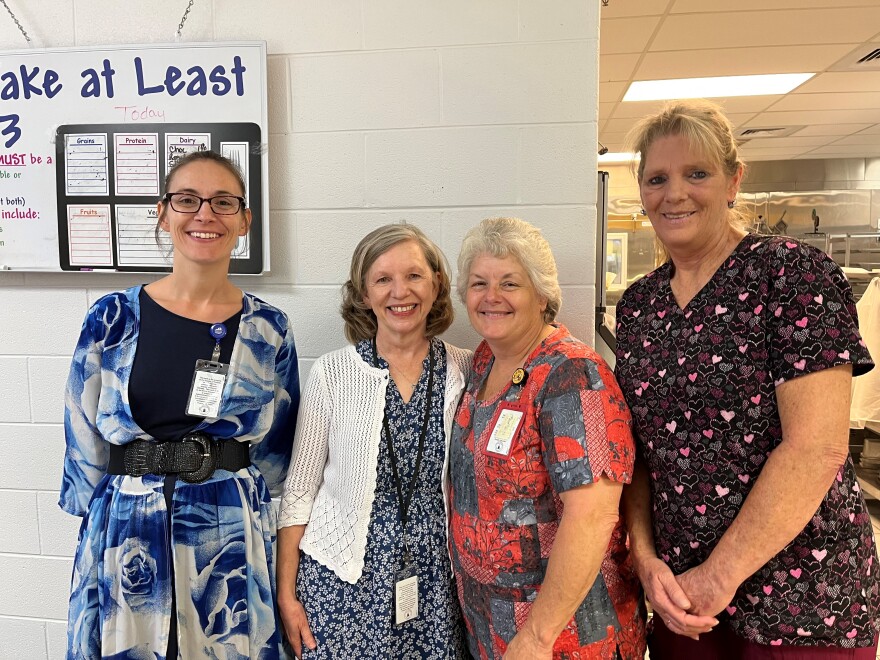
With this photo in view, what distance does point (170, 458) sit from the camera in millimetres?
1329

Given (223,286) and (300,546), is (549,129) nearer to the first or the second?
(223,286)

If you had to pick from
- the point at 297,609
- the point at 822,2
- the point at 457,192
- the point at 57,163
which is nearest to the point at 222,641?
the point at 297,609

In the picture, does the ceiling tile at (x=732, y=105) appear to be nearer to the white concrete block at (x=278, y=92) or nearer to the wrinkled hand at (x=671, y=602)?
the white concrete block at (x=278, y=92)

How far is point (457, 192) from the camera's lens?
5.77ft

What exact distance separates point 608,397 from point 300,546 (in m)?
0.84

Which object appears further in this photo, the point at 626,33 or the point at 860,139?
the point at 860,139

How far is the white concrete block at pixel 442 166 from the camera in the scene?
5.68 ft

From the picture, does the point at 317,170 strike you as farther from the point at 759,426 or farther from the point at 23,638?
the point at 23,638

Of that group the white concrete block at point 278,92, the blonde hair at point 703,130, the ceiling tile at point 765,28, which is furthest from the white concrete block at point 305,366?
the ceiling tile at point 765,28

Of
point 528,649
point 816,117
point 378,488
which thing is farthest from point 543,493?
point 816,117

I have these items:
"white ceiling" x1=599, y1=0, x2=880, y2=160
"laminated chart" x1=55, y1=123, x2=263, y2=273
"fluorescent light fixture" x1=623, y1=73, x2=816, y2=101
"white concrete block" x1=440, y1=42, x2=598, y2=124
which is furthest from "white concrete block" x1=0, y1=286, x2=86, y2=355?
"fluorescent light fixture" x1=623, y1=73, x2=816, y2=101

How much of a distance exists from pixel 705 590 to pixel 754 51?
3.95m

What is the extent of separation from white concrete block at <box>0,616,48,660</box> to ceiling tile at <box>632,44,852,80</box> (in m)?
4.37

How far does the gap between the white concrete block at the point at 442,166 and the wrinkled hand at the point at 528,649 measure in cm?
117
